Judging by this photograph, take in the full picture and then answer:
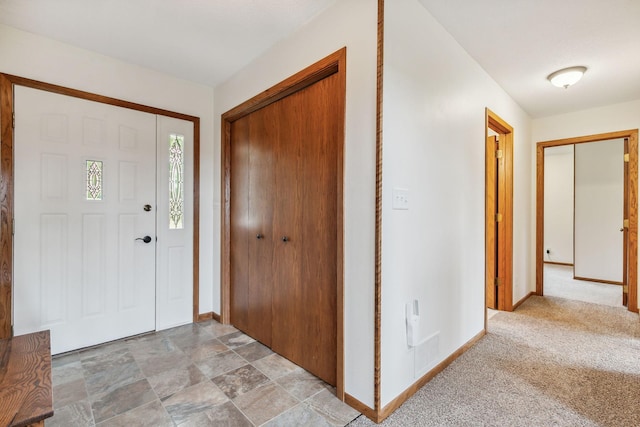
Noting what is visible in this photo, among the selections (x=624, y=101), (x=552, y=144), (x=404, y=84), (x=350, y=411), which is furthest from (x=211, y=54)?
(x=624, y=101)

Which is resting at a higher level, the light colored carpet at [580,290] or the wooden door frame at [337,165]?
the wooden door frame at [337,165]

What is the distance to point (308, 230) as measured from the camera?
207 cm

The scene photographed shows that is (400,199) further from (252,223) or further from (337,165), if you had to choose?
(252,223)

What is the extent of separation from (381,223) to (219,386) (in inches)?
58.1

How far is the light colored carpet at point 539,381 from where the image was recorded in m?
1.60

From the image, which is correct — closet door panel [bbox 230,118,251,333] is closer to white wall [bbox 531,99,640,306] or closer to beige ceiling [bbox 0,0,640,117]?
beige ceiling [bbox 0,0,640,117]

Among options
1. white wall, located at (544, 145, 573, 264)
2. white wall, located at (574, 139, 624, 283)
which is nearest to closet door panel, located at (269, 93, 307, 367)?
white wall, located at (574, 139, 624, 283)

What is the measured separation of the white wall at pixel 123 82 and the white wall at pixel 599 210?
19.7 feet

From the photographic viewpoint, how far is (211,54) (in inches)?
97.3

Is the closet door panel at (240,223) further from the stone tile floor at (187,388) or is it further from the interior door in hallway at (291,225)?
the stone tile floor at (187,388)

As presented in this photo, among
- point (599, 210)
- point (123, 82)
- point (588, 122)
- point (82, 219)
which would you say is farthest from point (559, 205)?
point (82, 219)

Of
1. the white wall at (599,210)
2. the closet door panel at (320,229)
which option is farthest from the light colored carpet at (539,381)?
the white wall at (599,210)

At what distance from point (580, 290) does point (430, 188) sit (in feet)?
13.7

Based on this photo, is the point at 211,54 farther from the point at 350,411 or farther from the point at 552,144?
the point at 552,144
